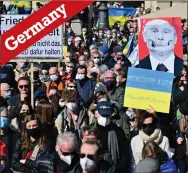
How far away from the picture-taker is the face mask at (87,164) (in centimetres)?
643

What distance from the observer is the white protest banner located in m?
10.4

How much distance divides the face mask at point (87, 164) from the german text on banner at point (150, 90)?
2.29 m

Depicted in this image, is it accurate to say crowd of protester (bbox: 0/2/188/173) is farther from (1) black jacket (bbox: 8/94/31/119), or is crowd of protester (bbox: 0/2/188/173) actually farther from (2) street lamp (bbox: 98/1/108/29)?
(2) street lamp (bbox: 98/1/108/29)

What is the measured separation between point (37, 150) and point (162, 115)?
8.03 ft

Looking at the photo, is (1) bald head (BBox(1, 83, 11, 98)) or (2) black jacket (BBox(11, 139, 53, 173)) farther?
(1) bald head (BBox(1, 83, 11, 98))

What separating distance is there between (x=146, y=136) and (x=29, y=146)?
1189mm

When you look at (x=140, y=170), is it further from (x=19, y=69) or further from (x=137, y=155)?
(x=19, y=69)

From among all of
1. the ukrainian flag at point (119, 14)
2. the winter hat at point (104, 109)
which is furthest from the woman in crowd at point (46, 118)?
the ukrainian flag at point (119, 14)

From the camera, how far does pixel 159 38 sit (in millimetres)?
9625

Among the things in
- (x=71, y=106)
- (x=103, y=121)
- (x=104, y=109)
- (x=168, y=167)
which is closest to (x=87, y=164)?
(x=168, y=167)

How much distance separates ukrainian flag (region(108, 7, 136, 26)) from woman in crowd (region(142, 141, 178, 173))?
21.4m

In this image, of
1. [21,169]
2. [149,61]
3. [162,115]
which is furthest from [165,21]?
[21,169]

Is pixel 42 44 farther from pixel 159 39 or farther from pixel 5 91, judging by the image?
pixel 159 39

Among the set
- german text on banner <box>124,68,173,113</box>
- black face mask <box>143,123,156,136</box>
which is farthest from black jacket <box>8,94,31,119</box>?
black face mask <box>143,123,156,136</box>
